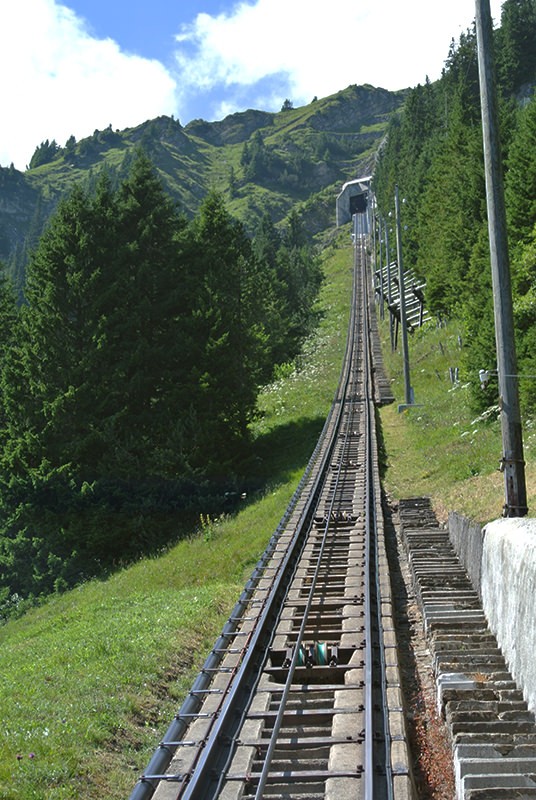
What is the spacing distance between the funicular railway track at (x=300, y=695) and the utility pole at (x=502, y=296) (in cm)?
276

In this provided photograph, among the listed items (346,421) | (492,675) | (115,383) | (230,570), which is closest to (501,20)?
(346,421)

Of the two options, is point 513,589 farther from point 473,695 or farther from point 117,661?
point 117,661

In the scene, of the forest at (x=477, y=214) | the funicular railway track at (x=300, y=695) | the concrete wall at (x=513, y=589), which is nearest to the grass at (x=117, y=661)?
the funicular railway track at (x=300, y=695)

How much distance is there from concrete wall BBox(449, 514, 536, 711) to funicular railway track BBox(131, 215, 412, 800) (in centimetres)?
133

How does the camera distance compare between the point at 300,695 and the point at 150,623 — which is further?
the point at 150,623

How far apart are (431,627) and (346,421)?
28.0 m

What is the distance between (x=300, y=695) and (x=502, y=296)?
6669 mm

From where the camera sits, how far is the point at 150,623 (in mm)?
14867

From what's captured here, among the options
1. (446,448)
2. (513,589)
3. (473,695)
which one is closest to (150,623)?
(473,695)

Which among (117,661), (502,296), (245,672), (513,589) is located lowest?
(117,661)

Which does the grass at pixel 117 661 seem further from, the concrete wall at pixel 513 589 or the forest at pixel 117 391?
the concrete wall at pixel 513 589

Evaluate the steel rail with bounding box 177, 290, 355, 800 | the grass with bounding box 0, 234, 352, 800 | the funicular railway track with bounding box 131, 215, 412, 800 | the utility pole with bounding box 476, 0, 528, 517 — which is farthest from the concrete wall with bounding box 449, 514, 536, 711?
the grass with bounding box 0, 234, 352, 800

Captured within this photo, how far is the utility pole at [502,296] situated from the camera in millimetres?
12594

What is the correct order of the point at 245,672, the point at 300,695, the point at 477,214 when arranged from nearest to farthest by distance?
the point at 300,695 < the point at 245,672 < the point at 477,214
